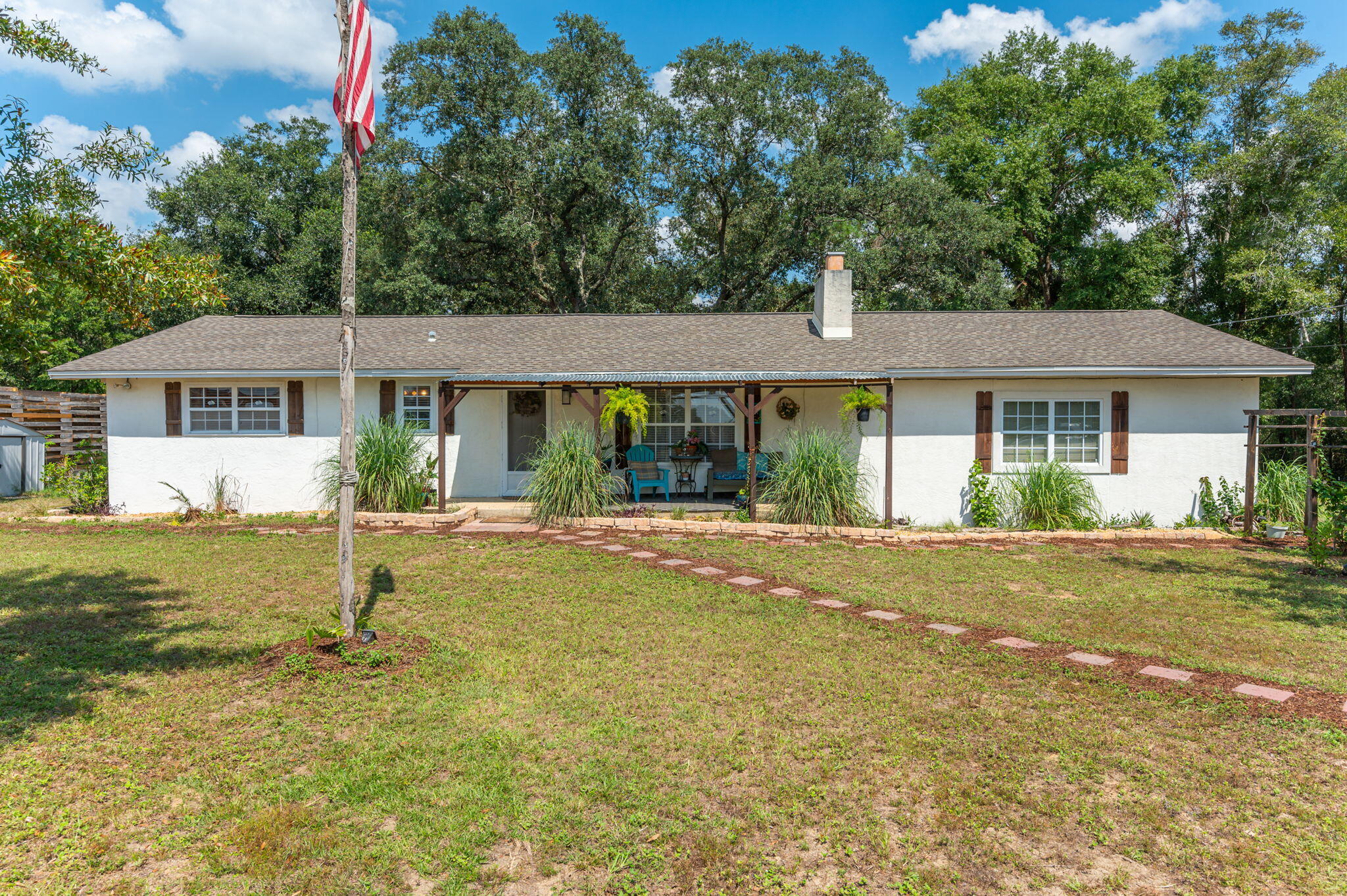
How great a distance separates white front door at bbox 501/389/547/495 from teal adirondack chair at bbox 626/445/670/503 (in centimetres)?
214

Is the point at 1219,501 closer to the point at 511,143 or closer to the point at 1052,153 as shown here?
the point at 1052,153

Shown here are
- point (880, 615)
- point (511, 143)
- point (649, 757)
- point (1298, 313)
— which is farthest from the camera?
point (511, 143)

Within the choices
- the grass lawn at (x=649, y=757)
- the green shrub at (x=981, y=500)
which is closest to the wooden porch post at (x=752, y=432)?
the green shrub at (x=981, y=500)

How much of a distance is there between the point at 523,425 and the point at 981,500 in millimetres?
8550

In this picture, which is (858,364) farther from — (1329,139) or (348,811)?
(1329,139)

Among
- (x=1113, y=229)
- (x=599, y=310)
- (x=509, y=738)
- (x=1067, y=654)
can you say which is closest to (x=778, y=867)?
(x=509, y=738)

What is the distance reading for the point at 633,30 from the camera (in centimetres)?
2402

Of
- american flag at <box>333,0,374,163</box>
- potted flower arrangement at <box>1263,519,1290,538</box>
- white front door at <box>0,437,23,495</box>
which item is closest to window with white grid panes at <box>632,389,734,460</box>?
potted flower arrangement at <box>1263,519,1290,538</box>

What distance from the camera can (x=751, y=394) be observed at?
38.5ft

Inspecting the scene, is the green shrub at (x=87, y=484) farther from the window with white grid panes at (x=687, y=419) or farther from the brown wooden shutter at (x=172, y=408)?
the window with white grid panes at (x=687, y=419)

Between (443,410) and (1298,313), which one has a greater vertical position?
(1298,313)

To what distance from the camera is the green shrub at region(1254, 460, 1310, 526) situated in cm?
1152

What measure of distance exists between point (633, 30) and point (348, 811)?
2553cm

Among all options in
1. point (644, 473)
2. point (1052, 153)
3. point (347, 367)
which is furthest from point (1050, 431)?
point (1052, 153)
